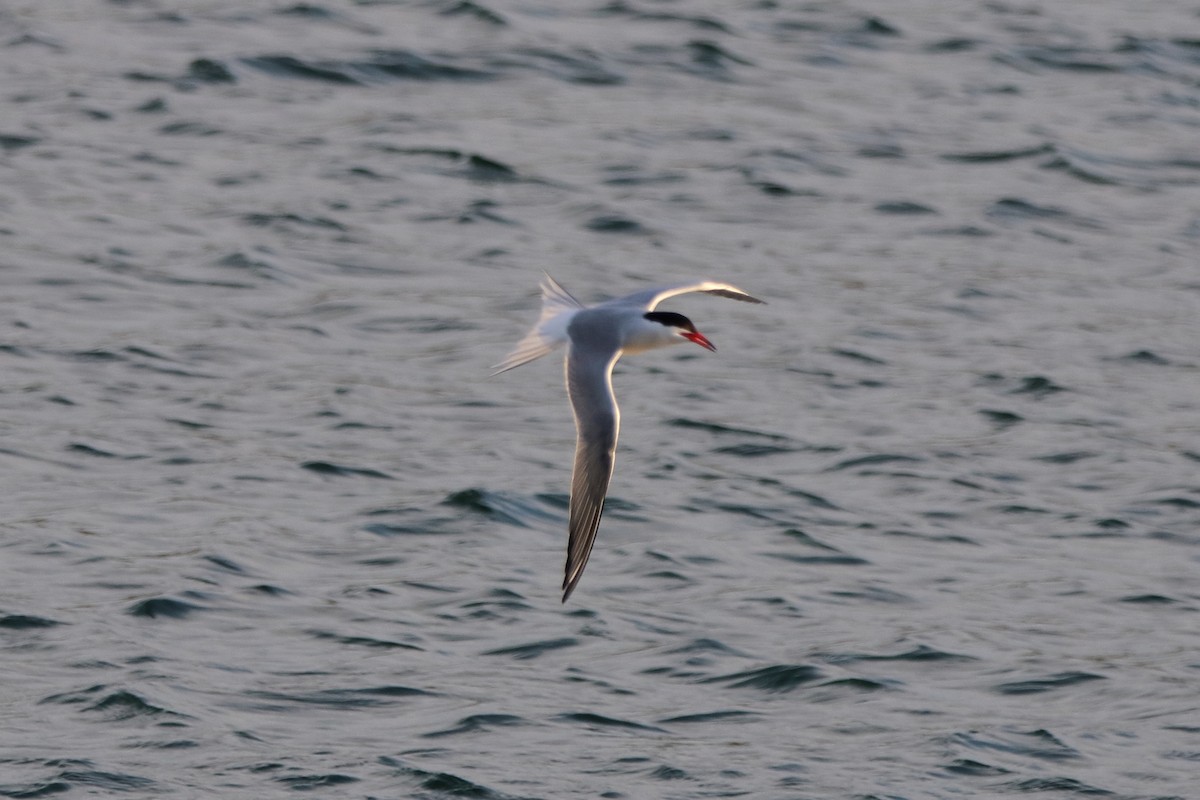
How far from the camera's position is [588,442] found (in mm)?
7676

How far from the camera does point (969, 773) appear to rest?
9.11m

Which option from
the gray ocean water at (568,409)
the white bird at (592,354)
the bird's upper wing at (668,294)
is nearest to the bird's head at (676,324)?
the white bird at (592,354)

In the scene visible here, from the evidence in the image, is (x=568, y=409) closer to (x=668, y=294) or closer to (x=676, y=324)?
(x=668, y=294)

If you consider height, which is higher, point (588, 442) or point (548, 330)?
point (548, 330)

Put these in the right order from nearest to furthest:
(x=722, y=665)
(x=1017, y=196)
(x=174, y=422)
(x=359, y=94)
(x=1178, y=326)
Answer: (x=722, y=665), (x=174, y=422), (x=1178, y=326), (x=1017, y=196), (x=359, y=94)

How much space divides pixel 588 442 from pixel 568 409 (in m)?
4.71

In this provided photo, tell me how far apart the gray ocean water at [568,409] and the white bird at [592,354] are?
5.66 feet

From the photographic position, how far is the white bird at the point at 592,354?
7477 mm

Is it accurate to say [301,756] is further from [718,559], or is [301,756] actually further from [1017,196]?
[1017,196]

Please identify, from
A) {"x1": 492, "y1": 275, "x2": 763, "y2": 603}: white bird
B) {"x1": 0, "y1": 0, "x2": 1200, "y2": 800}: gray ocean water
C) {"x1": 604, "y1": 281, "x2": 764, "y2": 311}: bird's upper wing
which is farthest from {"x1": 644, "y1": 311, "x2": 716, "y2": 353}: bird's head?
{"x1": 0, "y1": 0, "x2": 1200, "y2": 800}: gray ocean water

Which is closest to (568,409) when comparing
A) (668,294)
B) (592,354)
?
(668,294)

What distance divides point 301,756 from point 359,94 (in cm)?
855

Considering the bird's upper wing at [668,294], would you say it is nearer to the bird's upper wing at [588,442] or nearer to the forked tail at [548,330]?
the forked tail at [548,330]

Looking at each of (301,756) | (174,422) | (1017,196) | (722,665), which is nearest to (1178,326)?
(1017,196)
